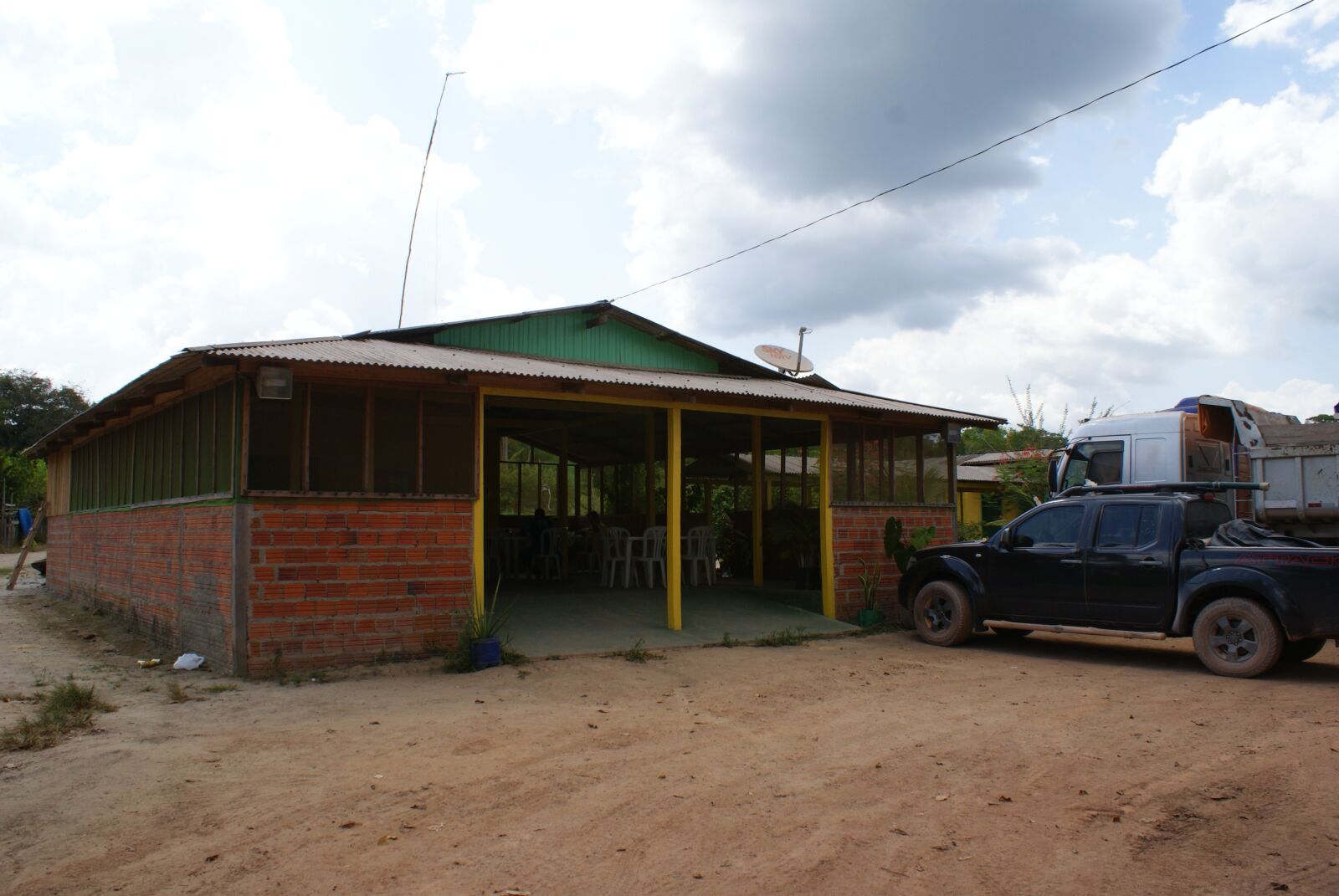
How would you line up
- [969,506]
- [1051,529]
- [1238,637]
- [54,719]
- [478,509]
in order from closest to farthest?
[54,719] → [1238,637] → [478,509] → [1051,529] → [969,506]

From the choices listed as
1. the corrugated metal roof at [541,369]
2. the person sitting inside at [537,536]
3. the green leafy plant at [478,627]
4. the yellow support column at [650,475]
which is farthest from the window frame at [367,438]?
the person sitting inside at [537,536]

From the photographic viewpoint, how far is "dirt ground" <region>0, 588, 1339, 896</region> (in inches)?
157

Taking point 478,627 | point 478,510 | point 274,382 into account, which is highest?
point 274,382

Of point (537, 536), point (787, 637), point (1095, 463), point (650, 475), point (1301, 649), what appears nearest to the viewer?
point (1301, 649)

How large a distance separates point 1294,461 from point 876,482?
482 centimetres

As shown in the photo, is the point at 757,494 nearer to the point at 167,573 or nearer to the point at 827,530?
the point at 827,530

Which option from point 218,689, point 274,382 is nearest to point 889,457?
Answer: point 274,382

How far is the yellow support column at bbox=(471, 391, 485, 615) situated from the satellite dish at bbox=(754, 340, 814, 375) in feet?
23.8

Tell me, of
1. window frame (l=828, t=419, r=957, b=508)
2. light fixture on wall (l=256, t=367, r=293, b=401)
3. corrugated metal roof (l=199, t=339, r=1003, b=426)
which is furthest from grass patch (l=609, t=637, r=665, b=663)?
light fixture on wall (l=256, t=367, r=293, b=401)

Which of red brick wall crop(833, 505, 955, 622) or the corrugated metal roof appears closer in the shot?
the corrugated metal roof

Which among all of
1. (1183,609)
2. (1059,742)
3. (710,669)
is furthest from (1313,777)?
(710,669)

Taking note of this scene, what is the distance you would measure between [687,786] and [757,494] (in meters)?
10.2

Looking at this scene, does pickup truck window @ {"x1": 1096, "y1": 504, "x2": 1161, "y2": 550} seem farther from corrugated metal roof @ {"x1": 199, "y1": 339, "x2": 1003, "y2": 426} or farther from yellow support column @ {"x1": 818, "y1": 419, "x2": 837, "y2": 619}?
yellow support column @ {"x1": 818, "y1": 419, "x2": 837, "y2": 619}

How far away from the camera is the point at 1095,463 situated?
13.2 metres
